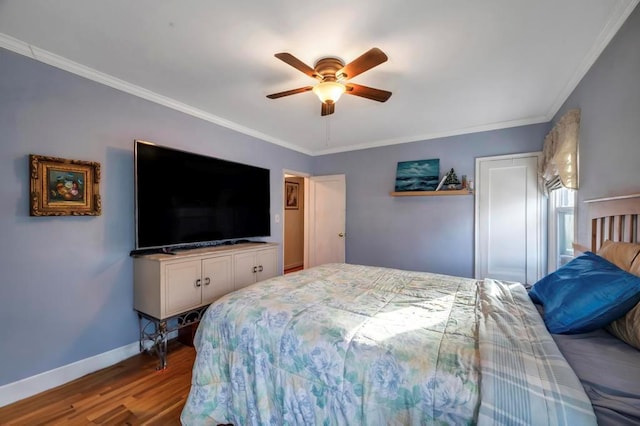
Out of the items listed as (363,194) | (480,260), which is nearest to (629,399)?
(480,260)

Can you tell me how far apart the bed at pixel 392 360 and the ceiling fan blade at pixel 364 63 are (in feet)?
4.95

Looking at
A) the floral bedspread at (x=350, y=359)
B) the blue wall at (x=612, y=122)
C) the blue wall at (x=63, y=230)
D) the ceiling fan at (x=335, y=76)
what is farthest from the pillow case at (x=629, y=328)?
the blue wall at (x=63, y=230)

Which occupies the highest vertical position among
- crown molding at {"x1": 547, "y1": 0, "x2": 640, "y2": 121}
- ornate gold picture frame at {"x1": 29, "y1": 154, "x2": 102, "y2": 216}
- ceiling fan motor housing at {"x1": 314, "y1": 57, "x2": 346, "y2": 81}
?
crown molding at {"x1": 547, "y1": 0, "x2": 640, "y2": 121}

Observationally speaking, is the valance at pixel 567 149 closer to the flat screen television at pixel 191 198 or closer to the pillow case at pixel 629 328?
the pillow case at pixel 629 328

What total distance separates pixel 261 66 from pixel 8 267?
7.47ft

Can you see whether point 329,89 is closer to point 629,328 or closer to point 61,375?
point 629,328

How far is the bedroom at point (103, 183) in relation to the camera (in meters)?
1.64

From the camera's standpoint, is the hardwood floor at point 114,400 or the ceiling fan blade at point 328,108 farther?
the ceiling fan blade at point 328,108

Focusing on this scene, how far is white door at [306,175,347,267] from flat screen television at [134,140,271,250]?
139cm

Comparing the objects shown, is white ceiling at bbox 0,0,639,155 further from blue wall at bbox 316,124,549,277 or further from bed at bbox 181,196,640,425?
bed at bbox 181,196,640,425

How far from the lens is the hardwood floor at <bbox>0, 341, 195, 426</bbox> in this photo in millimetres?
1645

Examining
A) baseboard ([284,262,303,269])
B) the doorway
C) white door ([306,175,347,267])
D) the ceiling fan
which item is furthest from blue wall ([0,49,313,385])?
baseboard ([284,262,303,269])

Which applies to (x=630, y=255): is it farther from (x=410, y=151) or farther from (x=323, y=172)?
(x=323, y=172)

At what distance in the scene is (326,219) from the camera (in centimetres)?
462
